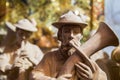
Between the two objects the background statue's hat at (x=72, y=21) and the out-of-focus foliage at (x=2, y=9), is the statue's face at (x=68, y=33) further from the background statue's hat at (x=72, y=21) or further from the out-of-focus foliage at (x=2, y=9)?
the out-of-focus foliage at (x=2, y=9)

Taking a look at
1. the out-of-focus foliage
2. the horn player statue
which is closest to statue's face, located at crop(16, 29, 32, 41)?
the horn player statue

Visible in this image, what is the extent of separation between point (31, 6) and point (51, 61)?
2.82 m

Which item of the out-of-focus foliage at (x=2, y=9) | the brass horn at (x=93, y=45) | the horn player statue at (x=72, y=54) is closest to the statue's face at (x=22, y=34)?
the horn player statue at (x=72, y=54)

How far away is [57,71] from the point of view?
2750 mm

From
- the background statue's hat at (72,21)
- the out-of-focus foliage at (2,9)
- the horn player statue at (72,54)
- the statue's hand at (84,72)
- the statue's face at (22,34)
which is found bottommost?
the statue's hand at (84,72)

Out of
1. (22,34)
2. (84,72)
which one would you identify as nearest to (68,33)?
(84,72)

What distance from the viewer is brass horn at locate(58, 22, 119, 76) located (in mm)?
2619

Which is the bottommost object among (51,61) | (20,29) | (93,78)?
(93,78)

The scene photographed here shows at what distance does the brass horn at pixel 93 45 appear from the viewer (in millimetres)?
2619

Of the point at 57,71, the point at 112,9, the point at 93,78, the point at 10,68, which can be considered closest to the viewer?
the point at 93,78

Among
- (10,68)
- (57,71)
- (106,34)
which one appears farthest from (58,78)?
(10,68)

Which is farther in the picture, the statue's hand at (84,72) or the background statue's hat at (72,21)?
the background statue's hat at (72,21)

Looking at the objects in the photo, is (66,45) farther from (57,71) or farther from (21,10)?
(21,10)

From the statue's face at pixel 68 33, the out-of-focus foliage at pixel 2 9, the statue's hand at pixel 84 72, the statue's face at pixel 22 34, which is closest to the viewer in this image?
the statue's hand at pixel 84 72
